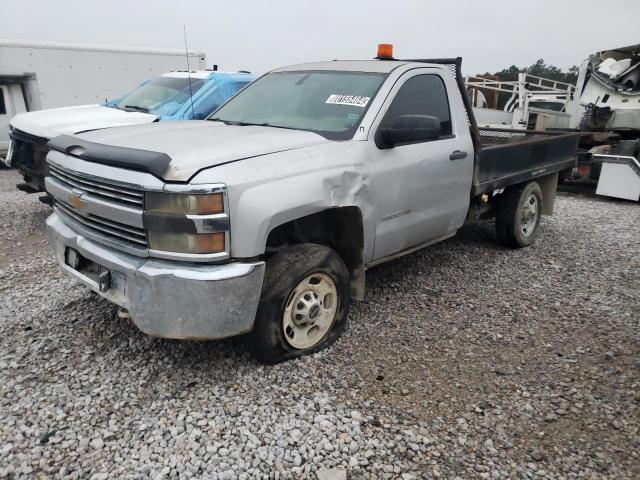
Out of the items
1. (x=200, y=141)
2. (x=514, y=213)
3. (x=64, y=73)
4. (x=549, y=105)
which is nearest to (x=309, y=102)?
(x=200, y=141)

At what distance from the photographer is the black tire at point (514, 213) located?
5457 millimetres

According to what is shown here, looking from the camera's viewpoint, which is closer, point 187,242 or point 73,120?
point 187,242

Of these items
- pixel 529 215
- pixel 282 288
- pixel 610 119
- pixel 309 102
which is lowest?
pixel 529 215

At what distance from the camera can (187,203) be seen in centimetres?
261

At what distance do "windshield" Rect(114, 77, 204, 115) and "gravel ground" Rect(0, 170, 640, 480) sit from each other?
3.22 meters

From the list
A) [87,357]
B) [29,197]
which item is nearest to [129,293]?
[87,357]

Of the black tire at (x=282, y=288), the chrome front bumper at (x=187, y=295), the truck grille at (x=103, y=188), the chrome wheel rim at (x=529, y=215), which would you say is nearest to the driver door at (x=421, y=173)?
the black tire at (x=282, y=288)

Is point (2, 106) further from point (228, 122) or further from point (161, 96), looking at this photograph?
point (228, 122)

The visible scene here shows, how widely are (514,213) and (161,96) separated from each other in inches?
200

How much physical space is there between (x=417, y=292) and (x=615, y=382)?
1691 millimetres

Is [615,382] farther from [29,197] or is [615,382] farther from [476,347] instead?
[29,197]

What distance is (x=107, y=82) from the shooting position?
12.0 metres

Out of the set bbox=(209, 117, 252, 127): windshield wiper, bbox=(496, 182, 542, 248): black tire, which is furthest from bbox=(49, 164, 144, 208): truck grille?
bbox=(496, 182, 542, 248): black tire

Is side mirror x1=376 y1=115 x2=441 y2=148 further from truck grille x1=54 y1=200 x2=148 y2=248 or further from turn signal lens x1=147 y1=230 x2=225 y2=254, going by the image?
truck grille x1=54 y1=200 x2=148 y2=248
